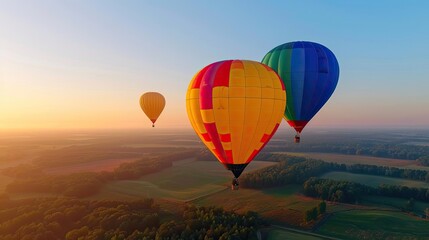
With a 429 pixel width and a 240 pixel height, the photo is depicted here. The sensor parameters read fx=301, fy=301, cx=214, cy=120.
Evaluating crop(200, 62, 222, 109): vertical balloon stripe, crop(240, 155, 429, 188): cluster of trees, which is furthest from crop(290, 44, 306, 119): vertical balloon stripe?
crop(240, 155, 429, 188): cluster of trees

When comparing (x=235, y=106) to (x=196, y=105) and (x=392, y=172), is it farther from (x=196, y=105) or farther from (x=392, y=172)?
(x=392, y=172)

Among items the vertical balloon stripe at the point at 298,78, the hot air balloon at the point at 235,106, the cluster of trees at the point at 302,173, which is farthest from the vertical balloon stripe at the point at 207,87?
the cluster of trees at the point at 302,173

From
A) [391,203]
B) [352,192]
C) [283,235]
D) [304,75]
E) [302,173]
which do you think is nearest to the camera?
[304,75]

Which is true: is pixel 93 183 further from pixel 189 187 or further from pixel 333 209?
pixel 333 209

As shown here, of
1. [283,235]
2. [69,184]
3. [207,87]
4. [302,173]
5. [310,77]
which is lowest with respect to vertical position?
[283,235]

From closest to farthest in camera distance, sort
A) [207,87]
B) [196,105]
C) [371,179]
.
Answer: [207,87] → [196,105] → [371,179]

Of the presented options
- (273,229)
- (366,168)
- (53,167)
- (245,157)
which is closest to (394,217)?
(273,229)

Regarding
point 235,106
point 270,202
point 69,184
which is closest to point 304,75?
point 235,106
